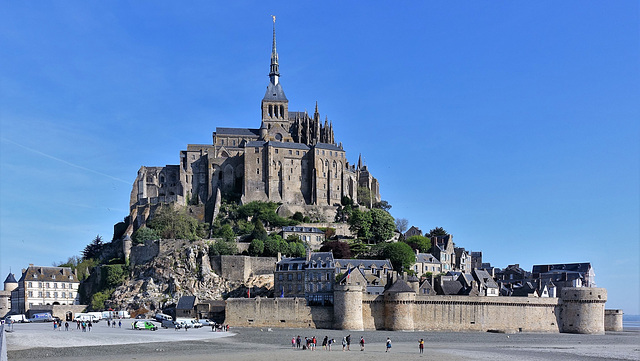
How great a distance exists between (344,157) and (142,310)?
37.4m

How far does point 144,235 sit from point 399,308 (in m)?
31.0

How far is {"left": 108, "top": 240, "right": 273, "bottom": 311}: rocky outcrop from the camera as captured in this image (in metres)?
65.6

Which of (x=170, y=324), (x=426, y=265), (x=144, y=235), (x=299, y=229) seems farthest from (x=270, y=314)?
(x=426, y=265)

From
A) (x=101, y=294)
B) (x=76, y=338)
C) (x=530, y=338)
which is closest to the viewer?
(x=76, y=338)

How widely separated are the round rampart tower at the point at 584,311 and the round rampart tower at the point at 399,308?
15.3 meters

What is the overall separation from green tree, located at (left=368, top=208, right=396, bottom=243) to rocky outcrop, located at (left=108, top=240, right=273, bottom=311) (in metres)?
16.9

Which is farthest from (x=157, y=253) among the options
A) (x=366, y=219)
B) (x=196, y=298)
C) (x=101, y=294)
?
(x=366, y=219)

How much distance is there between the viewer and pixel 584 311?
206 ft

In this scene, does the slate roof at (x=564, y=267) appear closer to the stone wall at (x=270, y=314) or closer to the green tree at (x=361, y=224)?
the green tree at (x=361, y=224)

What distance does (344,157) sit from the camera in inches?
3644

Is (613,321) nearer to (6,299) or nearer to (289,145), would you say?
(289,145)

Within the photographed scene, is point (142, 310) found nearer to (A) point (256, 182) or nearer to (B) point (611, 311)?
(A) point (256, 182)

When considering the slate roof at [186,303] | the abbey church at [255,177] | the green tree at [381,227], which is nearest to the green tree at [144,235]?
the abbey church at [255,177]

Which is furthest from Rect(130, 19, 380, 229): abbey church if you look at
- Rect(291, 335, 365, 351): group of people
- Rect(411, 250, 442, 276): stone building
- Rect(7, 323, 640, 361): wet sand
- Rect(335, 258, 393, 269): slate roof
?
Rect(291, 335, 365, 351): group of people
